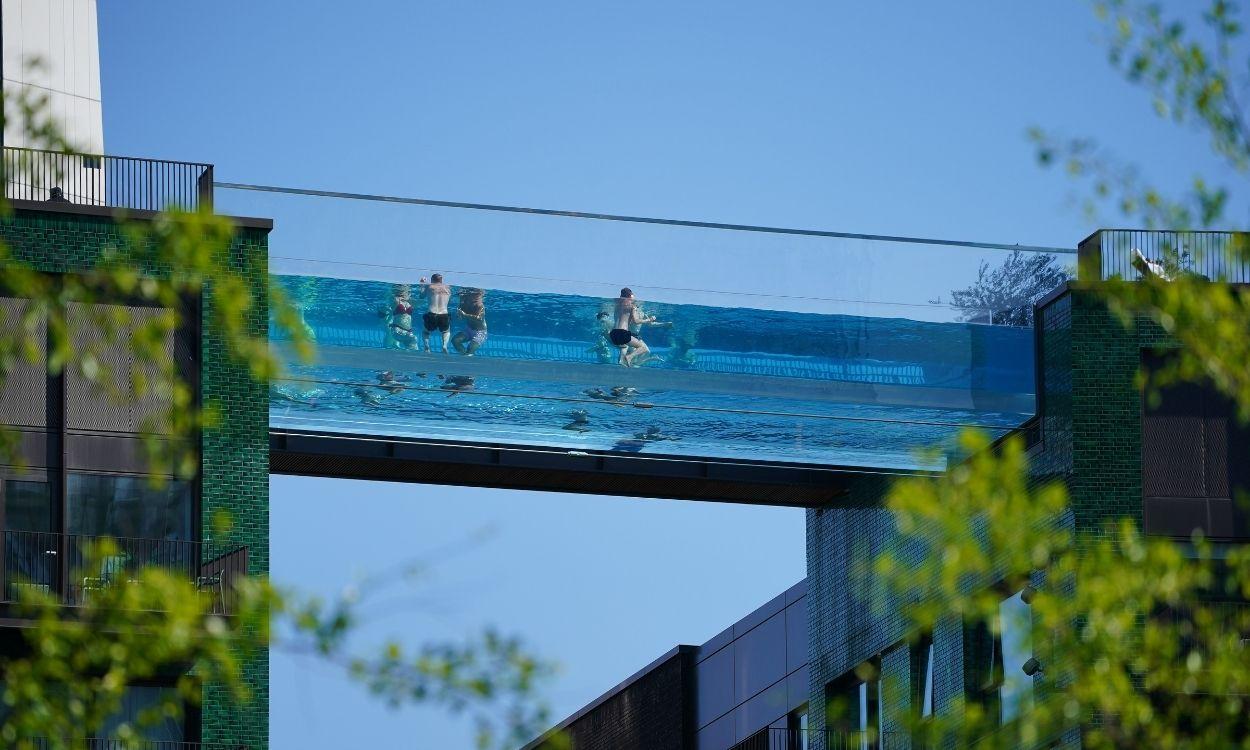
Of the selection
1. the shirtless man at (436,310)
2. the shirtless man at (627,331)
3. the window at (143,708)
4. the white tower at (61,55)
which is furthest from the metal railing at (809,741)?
the white tower at (61,55)

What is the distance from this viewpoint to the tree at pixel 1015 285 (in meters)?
32.0

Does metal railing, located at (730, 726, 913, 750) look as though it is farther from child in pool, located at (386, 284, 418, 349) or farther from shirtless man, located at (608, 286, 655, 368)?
child in pool, located at (386, 284, 418, 349)

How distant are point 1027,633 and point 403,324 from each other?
1747 centimetres

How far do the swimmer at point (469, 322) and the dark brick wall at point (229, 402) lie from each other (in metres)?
2.67

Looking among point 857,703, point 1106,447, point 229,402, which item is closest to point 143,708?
point 229,402

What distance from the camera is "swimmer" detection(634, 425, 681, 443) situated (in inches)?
1260

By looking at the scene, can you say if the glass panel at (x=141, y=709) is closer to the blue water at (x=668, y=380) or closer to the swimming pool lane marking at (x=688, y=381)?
the blue water at (x=668, y=380)

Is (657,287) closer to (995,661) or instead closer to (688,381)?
(688,381)

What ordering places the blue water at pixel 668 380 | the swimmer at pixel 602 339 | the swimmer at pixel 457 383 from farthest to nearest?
the swimmer at pixel 602 339 → the swimmer at pixel 457 383 → the blue water at pixel 668 380

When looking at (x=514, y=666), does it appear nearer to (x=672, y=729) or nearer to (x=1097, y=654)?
(x=1097, y=654)

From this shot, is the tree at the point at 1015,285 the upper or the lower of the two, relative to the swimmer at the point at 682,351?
upper

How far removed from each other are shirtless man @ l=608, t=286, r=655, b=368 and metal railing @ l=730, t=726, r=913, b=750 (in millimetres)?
7599

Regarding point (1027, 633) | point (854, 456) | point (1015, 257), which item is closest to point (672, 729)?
point (854, 456)

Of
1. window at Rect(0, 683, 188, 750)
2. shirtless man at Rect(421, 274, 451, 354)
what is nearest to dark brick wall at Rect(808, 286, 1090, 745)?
shirtless man at Rect(421, 274, 451, 354)
